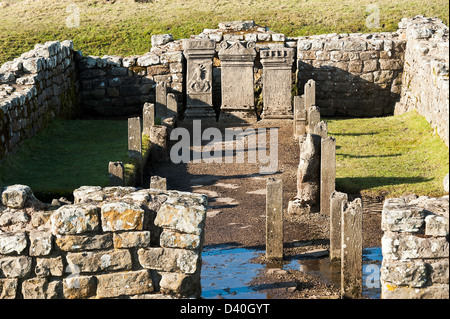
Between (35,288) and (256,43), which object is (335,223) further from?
(256,43)

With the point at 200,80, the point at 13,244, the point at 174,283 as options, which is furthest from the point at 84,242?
the point at 200,80

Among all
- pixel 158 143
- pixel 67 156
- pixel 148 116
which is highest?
pixel 148 116

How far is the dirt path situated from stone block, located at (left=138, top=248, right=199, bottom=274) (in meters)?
1.74

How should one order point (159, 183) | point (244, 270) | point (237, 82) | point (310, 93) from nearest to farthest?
point (159, 183)
point (244, 270)
point (310, 93)
point (237, 82)

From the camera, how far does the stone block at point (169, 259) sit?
7.68 m

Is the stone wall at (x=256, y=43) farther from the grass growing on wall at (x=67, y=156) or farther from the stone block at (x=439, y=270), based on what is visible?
the stone block at (x=439, y=270)

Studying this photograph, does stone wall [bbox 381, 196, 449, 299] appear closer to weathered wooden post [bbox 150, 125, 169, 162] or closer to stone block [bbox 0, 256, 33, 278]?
stone block [bbox 0, 256, 33, 278]

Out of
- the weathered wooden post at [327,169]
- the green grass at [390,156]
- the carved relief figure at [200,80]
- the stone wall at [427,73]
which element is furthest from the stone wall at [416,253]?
the carved relief figure at [200,80]

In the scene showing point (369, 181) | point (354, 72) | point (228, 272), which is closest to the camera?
point (228, 272)

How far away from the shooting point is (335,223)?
10203 millimetres

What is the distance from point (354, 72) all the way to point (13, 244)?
15261mm

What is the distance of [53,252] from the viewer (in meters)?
7.68

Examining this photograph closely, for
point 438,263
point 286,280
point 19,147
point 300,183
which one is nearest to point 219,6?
point 19,147

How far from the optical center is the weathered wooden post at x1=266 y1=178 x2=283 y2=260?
10.3 metres
